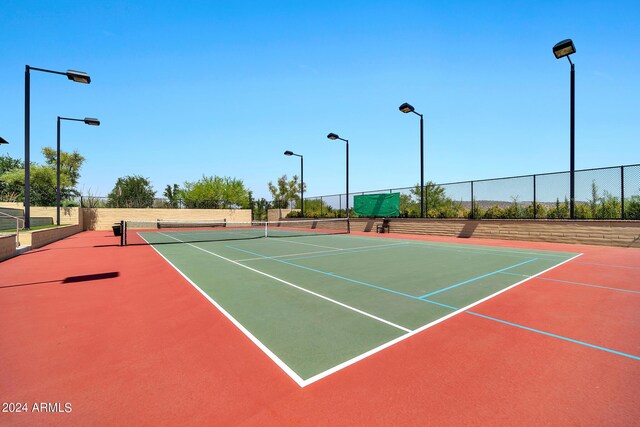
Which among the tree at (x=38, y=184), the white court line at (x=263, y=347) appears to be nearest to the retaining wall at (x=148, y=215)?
the tree at (x=38, y=184)

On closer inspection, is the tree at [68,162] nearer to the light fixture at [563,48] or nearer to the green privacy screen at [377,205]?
the green privacy screen at [377,205]

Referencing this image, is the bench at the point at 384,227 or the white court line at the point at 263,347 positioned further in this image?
the bench at the point at 384,227

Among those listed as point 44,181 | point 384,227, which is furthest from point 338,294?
point 44,181

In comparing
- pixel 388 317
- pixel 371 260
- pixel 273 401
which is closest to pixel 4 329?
pixel 273 401

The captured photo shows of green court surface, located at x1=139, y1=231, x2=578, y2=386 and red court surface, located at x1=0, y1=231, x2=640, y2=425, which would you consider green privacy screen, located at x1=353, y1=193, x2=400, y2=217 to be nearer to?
green court surface, located at x1=139, y1=231, x2=578, y2=386

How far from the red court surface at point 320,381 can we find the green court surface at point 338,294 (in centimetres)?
25

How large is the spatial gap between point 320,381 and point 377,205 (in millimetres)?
23285

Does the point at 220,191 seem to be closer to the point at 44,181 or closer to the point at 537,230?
the point at 44,181

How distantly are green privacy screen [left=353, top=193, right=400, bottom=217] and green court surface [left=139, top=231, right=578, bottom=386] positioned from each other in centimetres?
1320

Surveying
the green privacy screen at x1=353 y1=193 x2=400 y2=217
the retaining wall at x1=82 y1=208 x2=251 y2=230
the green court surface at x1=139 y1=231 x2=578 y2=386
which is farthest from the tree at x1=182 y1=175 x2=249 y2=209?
the green court surface at x1=139 y1=231 x2=578 y2=386

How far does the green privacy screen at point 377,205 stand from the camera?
2411 cm

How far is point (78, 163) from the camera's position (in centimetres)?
5219

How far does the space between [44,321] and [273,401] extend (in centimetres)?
451

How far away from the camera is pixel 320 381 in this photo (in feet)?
9.39
